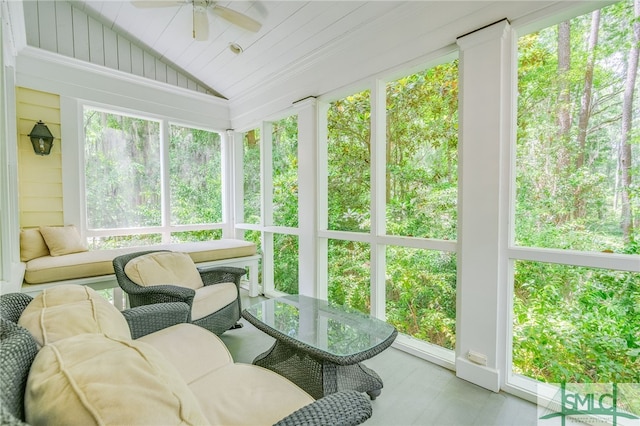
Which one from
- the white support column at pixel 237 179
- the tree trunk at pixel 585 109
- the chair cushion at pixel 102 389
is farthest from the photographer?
the white support column at pixel 237 179

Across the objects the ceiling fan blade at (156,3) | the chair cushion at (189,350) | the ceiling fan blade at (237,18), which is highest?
the ceiling fan blade at (156,3)

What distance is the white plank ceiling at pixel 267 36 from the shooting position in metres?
2.18

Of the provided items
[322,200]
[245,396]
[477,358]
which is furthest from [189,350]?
[322,200]

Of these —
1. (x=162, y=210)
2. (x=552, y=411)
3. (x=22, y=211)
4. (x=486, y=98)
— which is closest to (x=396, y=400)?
(x=552, y=411)

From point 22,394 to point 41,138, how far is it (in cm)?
330

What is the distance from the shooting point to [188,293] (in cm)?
208

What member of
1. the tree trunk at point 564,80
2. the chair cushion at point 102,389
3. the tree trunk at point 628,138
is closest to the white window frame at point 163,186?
the chair cushion at point 102,389

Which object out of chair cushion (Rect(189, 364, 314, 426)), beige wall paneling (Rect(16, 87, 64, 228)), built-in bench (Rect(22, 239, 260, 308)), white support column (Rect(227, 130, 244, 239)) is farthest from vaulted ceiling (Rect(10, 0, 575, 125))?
chair cushion (Rect(189, 364, 314, 426))

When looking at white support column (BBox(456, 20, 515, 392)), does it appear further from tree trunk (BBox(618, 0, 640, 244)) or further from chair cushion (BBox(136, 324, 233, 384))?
chair cushion (BBox(136, 324, 233, 384))

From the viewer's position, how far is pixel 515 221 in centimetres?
195

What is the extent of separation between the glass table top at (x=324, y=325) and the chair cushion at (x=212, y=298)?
0.47 meters

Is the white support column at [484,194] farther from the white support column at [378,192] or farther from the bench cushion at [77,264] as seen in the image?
the bench cushion at [77,264]

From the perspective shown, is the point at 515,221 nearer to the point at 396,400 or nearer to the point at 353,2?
the point at 396,400

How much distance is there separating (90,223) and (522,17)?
4503 mm
